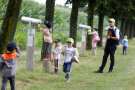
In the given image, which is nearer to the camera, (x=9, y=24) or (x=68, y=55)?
(x=9, y=24)

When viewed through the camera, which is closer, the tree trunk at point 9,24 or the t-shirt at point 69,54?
the tree trunk at point 9,24

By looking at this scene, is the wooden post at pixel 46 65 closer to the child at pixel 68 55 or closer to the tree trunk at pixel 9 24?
the child at pixel 68 55

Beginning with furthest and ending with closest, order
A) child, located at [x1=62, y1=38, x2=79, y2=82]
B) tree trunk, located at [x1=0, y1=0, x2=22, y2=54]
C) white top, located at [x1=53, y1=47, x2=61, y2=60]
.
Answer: white top, located at [x1=53, y1=47, x2=61, y2=60] < child, located at [x1=62, y1=38, x2=79, y2=82] < tree trunk, located at [x1=0, y1=0, x2=22, y2=54]

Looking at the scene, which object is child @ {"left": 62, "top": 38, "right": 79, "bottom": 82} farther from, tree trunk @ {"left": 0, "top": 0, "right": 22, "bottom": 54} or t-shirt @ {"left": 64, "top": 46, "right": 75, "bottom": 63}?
tree trunk @ {"left": 0, "top": 0, "right": 22, "bottom": 54}

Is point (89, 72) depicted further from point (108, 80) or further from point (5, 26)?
point (5, 26)

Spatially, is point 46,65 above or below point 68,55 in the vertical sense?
below

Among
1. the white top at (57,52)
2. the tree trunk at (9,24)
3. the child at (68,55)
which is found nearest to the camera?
the tree trunk at (9,24)

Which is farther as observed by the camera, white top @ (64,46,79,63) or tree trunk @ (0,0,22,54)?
white top @ (64,46,79,63)

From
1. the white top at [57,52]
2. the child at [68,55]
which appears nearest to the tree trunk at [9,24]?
the child at [68,55]

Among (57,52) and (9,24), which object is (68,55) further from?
(9,24)

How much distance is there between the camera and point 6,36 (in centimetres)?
895

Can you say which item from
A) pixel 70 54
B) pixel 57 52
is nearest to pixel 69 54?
pixel 70 54

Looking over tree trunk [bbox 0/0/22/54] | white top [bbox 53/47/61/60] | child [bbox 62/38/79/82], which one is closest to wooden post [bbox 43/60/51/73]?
white top [bbox 53/47/61/60]

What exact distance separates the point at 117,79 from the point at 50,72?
2.52m
